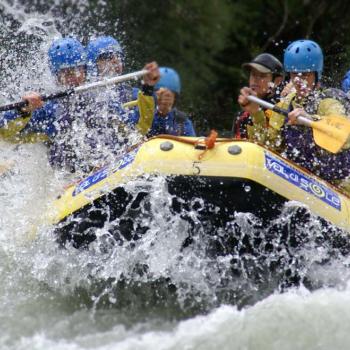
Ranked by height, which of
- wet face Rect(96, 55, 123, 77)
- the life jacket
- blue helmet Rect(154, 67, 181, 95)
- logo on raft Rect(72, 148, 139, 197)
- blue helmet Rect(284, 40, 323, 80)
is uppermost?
blue helmet Rect(284, 40, 323, 80)

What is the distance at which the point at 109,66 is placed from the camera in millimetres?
5633

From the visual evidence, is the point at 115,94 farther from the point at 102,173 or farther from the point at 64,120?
the point at 102,173

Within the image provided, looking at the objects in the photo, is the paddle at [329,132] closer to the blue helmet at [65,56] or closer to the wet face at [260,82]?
the wet face at [260,82]

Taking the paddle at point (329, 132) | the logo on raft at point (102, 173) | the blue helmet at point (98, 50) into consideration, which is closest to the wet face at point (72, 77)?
the blue helmet at point (98, 50)

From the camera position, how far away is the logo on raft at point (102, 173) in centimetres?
455

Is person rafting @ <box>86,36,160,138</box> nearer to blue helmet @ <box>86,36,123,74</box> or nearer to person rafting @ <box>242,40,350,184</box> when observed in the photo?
blue helmet @ <box>86,36,123,74</box>

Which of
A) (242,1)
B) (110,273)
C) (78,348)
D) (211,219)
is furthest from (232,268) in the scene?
(242,1)

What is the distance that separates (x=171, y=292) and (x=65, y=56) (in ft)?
6.09

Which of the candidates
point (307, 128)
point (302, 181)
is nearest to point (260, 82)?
point (307, 128)

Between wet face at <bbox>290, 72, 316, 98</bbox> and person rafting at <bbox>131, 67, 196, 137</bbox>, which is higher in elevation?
wet face at <bbox>290, 72, 316, 98</bbox>

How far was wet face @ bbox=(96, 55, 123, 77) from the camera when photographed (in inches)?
221

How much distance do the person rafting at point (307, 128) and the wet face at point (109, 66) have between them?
112 centimetres

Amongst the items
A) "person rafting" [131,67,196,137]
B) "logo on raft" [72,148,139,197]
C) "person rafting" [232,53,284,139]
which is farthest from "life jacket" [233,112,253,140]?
"logo on raft" [72,148,139,197]

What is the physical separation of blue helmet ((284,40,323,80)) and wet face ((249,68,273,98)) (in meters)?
0.16
